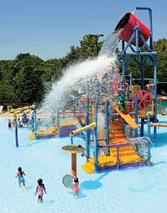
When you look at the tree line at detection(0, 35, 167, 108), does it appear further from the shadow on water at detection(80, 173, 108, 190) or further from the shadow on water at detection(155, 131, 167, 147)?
the shadow on water at detection(80, 173, 108, 190)

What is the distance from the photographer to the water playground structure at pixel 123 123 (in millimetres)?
13602

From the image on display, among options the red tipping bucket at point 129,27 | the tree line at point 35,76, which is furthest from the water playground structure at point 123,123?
the tree line at point 35,76

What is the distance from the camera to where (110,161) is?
1357 cm

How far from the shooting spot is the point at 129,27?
1636cm

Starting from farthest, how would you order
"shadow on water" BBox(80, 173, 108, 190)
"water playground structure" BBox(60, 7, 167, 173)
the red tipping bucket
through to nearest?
the red tipping bucket < "water playground structure" BBox(60, 7, 167, 173) < "shadow on water" BBox(80, 173, 108, 190)

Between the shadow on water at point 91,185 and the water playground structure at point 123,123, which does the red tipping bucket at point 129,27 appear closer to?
the water playground structure at point 123,123

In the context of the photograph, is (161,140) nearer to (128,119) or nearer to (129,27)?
(128,119)

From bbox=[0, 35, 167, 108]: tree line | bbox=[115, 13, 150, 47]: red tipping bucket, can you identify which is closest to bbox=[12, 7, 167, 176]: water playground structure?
bbox=[115, 13, 150, 47]: red tipping bucket

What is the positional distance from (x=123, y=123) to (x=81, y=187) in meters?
4.64

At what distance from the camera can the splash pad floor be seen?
1037cm

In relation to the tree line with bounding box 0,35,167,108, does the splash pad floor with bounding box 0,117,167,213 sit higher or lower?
lower

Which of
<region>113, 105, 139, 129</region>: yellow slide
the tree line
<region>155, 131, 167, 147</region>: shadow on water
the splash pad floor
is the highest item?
the tree line

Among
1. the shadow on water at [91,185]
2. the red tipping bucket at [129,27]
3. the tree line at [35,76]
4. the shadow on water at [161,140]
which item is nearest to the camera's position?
the shadow on water at [91,185]

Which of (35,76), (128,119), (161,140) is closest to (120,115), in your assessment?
(128,119)
